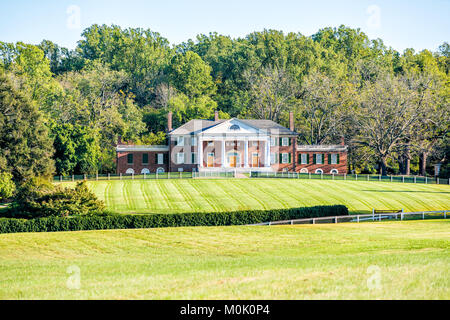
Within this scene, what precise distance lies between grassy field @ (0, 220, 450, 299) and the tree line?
28.7 m

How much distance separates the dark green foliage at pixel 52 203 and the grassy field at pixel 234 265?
6892 millimetres

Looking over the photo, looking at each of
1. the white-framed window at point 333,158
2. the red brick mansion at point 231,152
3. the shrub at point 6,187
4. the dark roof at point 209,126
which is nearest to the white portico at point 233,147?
the red brick mansion at point 231,152

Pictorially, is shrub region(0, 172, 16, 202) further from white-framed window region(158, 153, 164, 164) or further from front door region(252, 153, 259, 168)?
front door region(252, 153, 259, 168)

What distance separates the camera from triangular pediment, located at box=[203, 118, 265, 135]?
69938 millimetres

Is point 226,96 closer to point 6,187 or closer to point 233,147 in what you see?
point 233,147

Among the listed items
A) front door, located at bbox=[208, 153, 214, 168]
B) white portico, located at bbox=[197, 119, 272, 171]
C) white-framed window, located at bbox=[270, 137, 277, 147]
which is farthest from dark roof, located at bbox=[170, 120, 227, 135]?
white-framed window, located at bbox=[270, 137, 277, 147]

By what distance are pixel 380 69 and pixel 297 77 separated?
47.0ft

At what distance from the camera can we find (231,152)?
2849 inches

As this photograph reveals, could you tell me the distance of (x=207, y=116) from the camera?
3282 inches

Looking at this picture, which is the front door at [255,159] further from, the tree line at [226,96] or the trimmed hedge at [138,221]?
the trimmed hedge at [138,221]

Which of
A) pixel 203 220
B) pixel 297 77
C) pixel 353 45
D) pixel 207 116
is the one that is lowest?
pixel 203 220

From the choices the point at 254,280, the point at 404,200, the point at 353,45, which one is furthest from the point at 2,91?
the point at 353,45

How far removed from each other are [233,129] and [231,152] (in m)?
3.67
